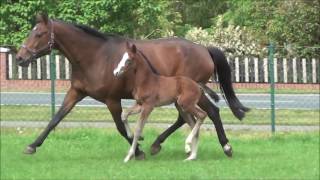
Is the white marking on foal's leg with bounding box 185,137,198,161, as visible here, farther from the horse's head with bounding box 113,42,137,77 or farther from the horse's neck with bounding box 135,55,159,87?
the horse's head with bounding box 113,42,137,77

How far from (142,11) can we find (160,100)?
16044 millimetres

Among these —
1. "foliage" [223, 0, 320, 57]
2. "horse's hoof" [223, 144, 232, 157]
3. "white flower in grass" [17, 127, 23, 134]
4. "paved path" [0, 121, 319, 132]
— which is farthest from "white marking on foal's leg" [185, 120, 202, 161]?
"foliage" [223, 0, 320, 57]

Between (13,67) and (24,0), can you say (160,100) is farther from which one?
(24,0)

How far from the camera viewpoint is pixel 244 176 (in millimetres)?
9492

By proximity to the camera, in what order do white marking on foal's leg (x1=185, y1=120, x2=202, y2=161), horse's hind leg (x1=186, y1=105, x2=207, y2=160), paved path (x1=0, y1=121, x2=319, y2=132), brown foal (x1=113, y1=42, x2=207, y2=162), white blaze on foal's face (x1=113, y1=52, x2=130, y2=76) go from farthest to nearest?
paved path (x1=0, y1=121, x2=319, y2=132) → white marking on foal's leg (x1=185, y1=120, x2=202, y2=161) → horse's hind leg (x1=186, y1=105, x2=207, y2=160) → brown foal (x1=113, y1=42, x2=207, y2=162) → white blaze on foal's face (x1=113, y1=52, x2=130, y2=76)

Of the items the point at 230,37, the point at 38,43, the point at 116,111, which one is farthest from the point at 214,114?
the point at 230,37

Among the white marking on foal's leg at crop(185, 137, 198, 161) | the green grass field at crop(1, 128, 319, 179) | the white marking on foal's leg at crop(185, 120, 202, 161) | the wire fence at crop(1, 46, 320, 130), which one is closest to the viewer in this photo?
the green grass field at crop(1, 128, 319, 179)

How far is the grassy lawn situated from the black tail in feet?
14.4

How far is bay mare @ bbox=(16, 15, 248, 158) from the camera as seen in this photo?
1019 cm

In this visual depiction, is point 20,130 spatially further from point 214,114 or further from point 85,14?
point 85,14

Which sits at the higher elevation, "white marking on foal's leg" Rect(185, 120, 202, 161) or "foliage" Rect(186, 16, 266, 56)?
"white marking on foal's leg" Rect(185, 120, 202, 161)

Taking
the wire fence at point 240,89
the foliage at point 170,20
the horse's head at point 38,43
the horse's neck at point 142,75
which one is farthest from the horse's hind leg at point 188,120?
the foliage at point 170,20

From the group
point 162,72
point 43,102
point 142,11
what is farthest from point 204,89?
point 142,11

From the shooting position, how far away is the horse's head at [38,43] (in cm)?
1001
